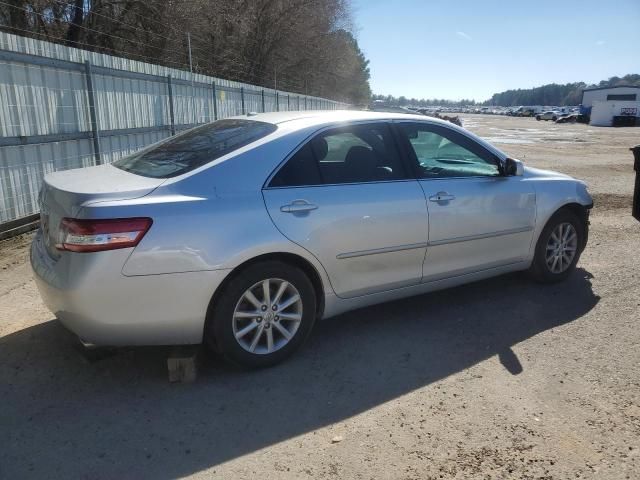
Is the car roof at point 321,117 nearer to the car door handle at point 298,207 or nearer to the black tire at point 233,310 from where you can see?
the car door handle at point 298,207

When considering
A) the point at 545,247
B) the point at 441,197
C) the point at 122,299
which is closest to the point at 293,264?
the point at 122,299

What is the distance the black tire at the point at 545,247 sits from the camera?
15.9ft

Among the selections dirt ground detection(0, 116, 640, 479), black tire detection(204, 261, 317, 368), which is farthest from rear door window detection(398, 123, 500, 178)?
black tire detection(204, 261, 317, 368)

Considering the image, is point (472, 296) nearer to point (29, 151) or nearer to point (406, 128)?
point (406, 128)

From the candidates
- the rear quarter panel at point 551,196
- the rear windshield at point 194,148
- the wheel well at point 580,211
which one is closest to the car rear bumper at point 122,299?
the rear windshield at point 194,148

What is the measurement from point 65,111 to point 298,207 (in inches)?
208

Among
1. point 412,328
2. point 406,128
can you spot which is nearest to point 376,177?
point 406,128

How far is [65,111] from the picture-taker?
7203 mm

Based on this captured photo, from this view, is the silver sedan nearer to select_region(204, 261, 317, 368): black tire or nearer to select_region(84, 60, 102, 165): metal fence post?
select_region(204, 261, 317, 368): black tire

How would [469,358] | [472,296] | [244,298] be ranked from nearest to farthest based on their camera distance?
[244,298], [469,358], [472,296]

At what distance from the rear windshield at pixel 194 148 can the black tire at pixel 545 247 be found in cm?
275

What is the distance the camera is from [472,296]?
4828 millimetres

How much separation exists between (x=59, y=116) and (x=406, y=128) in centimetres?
517

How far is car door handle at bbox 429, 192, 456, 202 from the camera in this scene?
13.2ft
